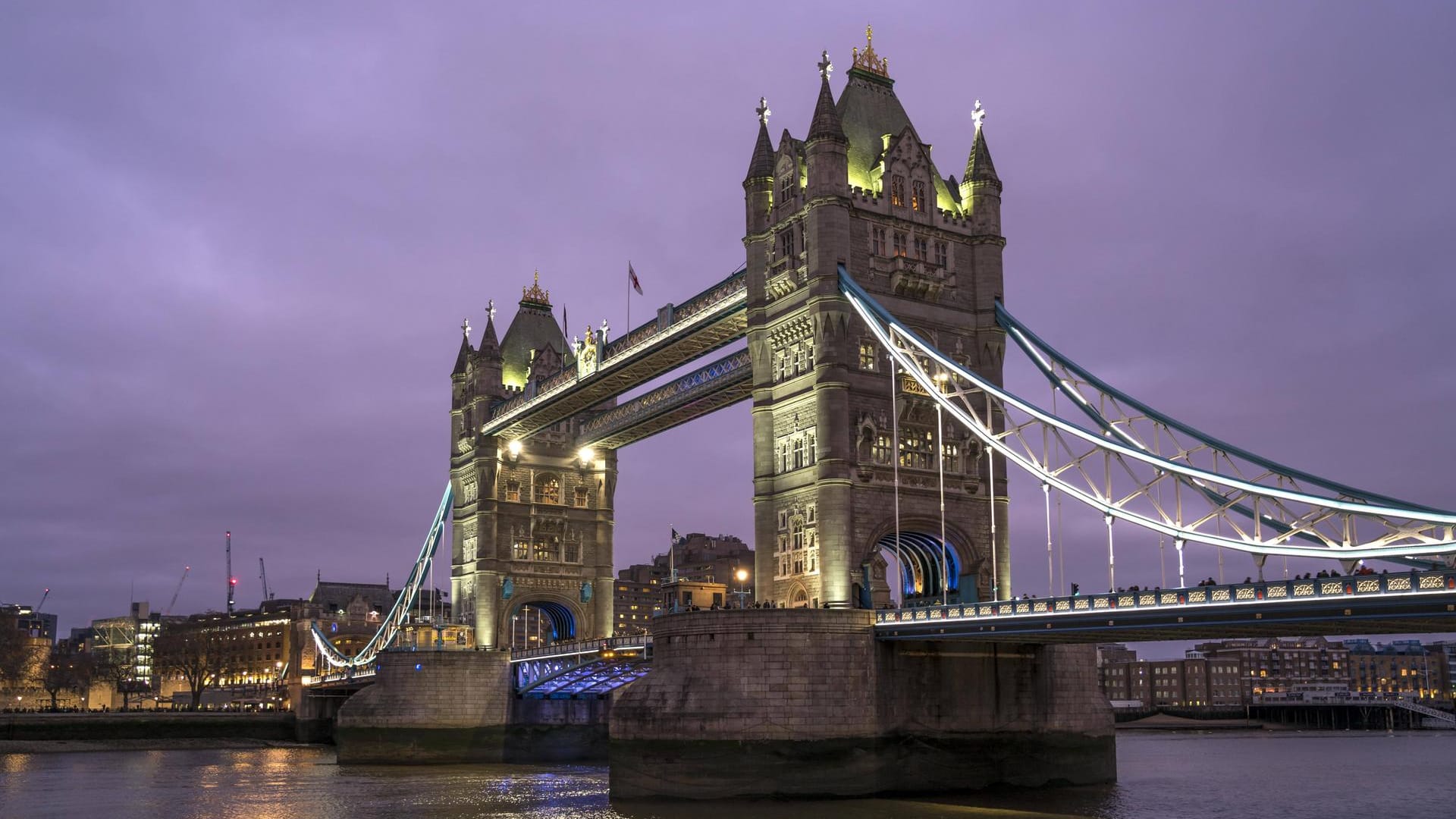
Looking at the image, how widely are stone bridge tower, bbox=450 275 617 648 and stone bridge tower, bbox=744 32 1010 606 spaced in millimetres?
30825

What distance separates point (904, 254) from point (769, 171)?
6.80 meters

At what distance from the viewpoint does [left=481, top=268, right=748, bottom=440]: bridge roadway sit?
2520 inches

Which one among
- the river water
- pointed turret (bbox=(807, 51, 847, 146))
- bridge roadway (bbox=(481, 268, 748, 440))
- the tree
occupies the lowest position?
the river water

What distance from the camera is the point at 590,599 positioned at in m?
90.1

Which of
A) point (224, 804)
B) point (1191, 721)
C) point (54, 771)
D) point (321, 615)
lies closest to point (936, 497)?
point (224, 804)

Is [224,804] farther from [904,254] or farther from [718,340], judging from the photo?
[904,254]

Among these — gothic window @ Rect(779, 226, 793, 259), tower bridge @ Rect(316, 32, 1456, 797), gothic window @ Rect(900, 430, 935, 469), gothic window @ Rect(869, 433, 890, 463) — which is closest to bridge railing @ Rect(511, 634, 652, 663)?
tower bridge @ Rect(316, 32, 1456, 797)

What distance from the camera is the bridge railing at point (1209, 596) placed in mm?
35250

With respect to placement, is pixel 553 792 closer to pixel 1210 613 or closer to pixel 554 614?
pixel 1210 613

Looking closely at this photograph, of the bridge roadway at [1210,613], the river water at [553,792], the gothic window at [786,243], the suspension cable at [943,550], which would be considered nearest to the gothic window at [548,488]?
the river water at [553,792]

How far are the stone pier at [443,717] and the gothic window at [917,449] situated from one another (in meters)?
32.4

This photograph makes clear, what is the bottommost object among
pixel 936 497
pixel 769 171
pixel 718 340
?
pixel 936 497

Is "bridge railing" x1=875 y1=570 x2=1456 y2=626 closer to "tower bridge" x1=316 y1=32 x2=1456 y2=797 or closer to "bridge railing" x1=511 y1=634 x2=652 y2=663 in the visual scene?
"tower bridge" x1=316 y1=32 x2=1456 y2=797

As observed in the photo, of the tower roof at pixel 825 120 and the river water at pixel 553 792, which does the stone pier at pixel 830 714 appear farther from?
the tower roof at pixel 825 120
